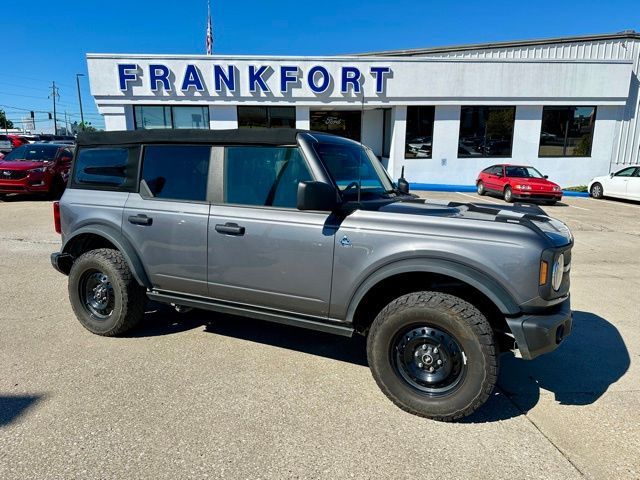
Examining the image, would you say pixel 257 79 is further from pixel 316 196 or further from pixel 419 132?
pixel 316 196

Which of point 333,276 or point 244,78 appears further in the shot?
point 244,78

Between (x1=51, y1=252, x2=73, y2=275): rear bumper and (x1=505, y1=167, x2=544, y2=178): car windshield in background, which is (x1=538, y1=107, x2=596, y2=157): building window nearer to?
(x1=505, y1=167, x2=544, y2=178): car windshield in background

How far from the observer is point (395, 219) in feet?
9.91

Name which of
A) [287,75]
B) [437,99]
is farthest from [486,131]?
[287,75]

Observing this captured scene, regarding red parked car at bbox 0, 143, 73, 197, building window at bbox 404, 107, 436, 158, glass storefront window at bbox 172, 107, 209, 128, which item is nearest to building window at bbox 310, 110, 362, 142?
building window at bbox 404, 107, 436, 158

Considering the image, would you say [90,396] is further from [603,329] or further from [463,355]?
[603,329]

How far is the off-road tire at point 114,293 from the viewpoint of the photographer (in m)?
4.00

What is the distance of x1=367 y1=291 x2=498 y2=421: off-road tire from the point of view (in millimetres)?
2793

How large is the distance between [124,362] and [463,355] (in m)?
2.72

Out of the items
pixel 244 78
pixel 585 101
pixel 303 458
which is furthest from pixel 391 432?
pixel 585 101

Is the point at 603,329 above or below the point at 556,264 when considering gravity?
below

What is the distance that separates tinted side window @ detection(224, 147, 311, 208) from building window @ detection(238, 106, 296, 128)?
1627cm

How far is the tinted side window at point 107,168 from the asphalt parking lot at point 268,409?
1.45m

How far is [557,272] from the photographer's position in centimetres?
278
